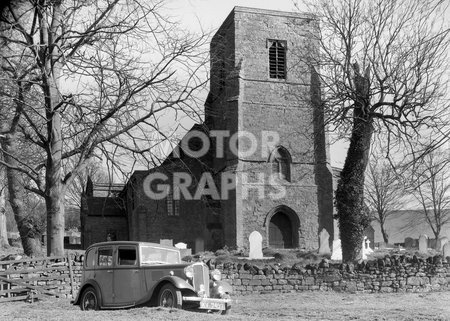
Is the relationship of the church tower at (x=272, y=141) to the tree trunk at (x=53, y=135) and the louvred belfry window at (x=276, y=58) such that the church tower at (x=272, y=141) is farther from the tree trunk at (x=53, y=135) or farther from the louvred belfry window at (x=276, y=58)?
the tree trunk at (x=53, y=135)

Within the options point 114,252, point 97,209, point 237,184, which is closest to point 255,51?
point 237,184

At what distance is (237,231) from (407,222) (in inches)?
1601

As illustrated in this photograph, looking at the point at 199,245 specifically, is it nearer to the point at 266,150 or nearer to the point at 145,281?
the point at 266,150

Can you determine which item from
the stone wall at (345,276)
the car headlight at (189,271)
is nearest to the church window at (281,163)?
the stone wall at (345,276)

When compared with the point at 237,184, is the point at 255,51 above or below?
above

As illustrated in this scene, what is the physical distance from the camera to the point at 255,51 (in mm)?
39000

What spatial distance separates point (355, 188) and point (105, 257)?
38.8 ft

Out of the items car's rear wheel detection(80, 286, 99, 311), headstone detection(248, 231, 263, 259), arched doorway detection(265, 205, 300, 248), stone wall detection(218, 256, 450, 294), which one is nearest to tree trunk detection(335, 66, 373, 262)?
stone wall detection(218, 256, 450, 294)

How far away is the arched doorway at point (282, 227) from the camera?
3812 cm

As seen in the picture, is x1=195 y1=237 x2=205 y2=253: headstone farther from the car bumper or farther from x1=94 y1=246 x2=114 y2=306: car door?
the car bumper

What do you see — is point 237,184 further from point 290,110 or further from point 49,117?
point 49,117

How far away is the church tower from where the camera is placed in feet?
124

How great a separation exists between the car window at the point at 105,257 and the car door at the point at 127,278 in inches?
9.6

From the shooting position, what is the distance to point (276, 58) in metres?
39.7
